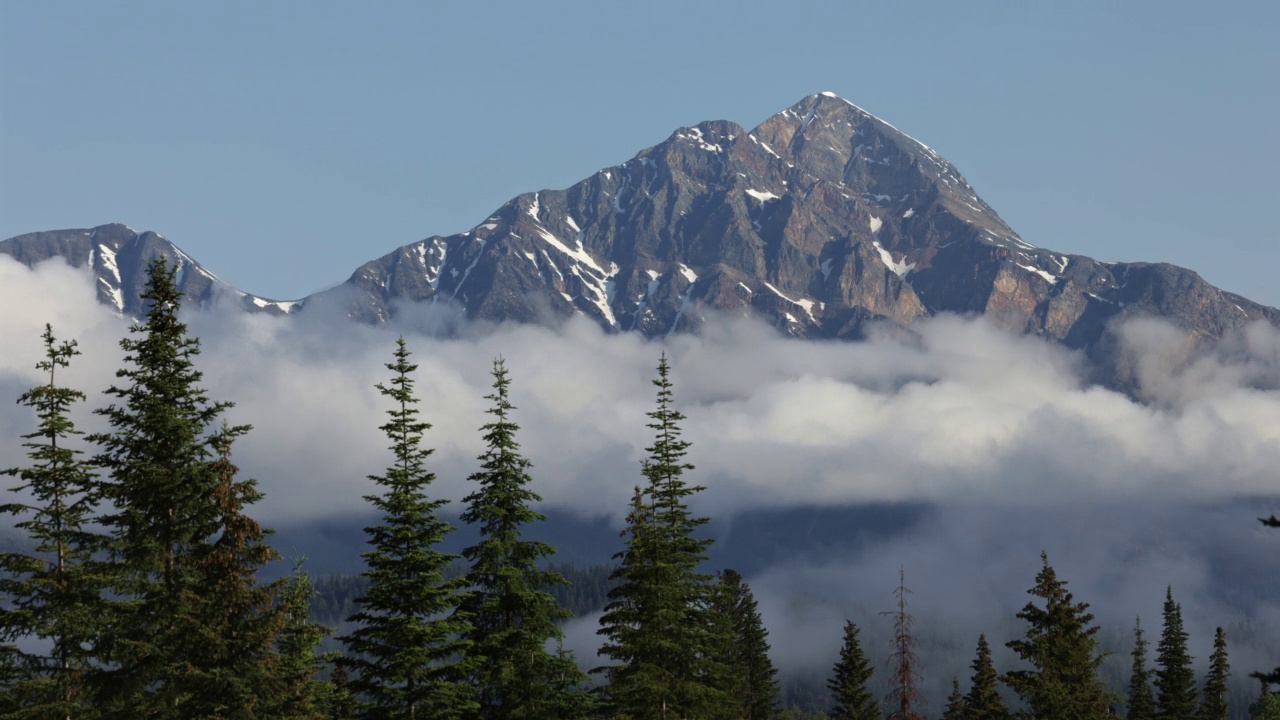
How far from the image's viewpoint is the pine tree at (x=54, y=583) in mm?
37781

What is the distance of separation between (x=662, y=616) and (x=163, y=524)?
2508 cm

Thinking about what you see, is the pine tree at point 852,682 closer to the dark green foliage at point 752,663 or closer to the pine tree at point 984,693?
the dark green foliage at point 752,663

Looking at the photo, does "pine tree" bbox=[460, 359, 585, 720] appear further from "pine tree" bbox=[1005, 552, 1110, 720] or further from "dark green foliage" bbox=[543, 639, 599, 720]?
"pine tree" bbox=[1005, 552, 1110, 720]

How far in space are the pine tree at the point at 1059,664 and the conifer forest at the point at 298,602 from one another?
10 cm

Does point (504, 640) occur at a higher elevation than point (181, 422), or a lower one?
lower

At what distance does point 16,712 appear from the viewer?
1494 inches

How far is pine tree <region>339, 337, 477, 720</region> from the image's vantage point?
154 feet

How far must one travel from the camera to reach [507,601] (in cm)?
5331

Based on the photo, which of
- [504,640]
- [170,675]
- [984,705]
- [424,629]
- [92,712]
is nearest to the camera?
[170,675]

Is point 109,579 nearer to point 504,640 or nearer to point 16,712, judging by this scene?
point 16,712

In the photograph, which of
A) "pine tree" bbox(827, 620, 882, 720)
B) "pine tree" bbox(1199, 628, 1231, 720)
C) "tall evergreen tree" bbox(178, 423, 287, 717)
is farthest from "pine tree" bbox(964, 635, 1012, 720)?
"tall evergreen tree" bbox(178, 423, 287, 717)

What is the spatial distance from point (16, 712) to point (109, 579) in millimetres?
5307

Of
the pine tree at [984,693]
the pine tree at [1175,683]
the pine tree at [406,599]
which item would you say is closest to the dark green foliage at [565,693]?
the pine tree at [406,599]

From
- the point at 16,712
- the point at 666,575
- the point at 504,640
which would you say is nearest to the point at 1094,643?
the point at 666,575
